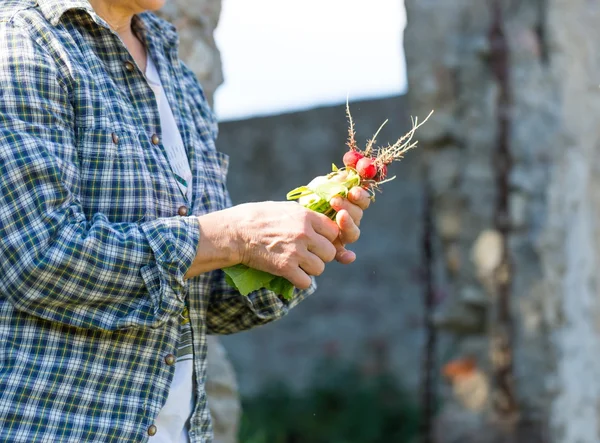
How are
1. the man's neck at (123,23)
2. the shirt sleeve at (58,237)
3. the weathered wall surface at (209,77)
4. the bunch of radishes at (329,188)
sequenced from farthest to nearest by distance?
1. the weathered wall surface at (209,77)
2. the man's neck at (123,23)
3. the bunch of radishes at (329,188)
4. the shirt sleeve at (58,237)

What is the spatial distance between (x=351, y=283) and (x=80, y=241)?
204 inches

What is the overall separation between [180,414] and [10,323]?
42 centimetres

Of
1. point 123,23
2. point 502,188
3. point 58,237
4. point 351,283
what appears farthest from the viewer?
point 351,283

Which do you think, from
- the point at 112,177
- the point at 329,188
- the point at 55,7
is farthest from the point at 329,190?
the point at 55,7

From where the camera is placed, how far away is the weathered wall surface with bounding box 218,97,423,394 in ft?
21.1

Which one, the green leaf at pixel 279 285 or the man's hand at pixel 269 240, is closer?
the man's hand at pixel 269 240

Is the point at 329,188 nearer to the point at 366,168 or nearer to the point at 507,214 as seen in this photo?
the point at 366,168

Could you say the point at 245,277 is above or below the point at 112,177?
below

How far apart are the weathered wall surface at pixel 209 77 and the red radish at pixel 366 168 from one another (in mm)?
1222

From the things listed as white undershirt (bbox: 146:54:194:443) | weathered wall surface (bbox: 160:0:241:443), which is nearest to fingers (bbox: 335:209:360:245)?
white undershirt (bbox: 146:54:194:443)

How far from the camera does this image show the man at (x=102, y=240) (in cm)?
149

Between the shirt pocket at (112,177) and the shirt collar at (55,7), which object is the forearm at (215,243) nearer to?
the shirt pocket at (112,177)

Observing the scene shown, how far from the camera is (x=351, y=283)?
21.7ft

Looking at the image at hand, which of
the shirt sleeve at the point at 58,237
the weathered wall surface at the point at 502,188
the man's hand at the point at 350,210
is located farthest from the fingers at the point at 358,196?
the weathered wall surface at the point at 502,188
